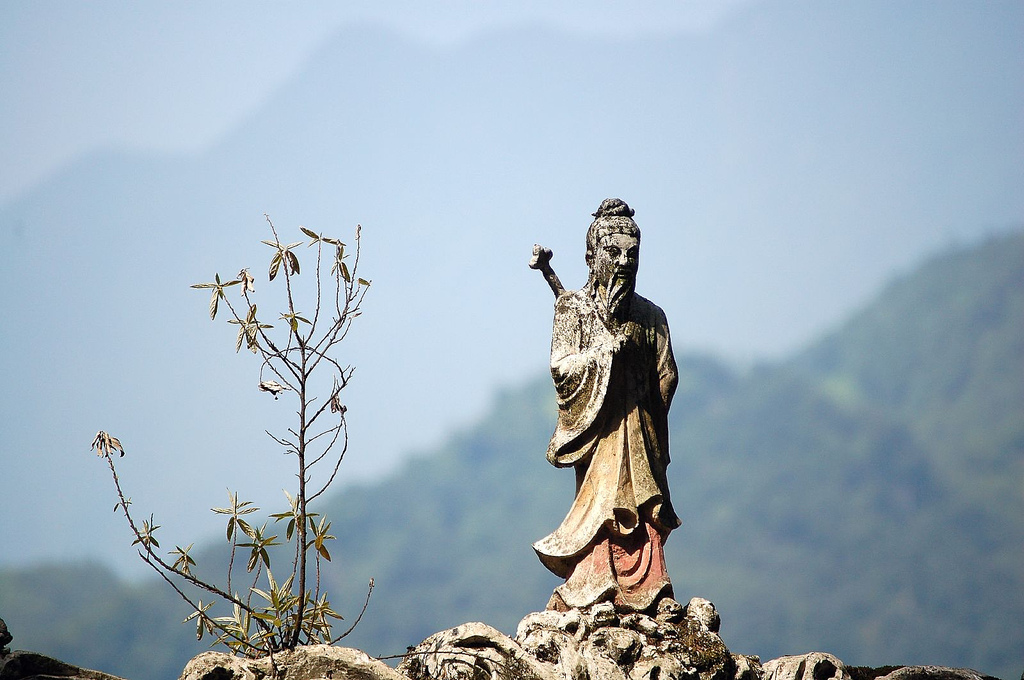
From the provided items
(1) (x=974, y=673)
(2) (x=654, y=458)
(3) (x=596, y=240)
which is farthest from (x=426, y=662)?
(1) (x=974, y=673)

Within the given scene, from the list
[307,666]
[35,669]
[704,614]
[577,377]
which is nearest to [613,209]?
[577,377]

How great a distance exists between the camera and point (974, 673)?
29.9ft

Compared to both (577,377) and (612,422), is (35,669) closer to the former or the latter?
(577,377)

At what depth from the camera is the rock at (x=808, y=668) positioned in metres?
8.93

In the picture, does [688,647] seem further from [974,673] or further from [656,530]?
[974,673]

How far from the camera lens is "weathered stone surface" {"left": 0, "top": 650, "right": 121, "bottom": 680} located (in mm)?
7438

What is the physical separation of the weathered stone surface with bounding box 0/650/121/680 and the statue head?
3974 mm

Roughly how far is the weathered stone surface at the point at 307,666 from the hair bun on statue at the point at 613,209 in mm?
3393

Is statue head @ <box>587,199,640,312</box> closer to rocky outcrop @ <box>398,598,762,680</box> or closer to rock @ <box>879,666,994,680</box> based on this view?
rocky outcrop @ <box>398,598,762,680</box>

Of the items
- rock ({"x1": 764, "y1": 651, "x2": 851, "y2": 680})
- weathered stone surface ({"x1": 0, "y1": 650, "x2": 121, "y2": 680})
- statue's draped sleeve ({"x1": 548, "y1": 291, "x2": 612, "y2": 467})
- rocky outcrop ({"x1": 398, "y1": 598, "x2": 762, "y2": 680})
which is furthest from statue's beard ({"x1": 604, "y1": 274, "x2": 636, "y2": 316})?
weathered stone surface ({"x1": 0, "y1": 650, "x2": 121, "y2": 680})

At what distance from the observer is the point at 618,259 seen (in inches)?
364

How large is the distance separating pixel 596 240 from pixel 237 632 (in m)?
3.41

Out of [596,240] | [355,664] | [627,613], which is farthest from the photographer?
[596,240]

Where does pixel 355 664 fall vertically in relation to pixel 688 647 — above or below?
below
